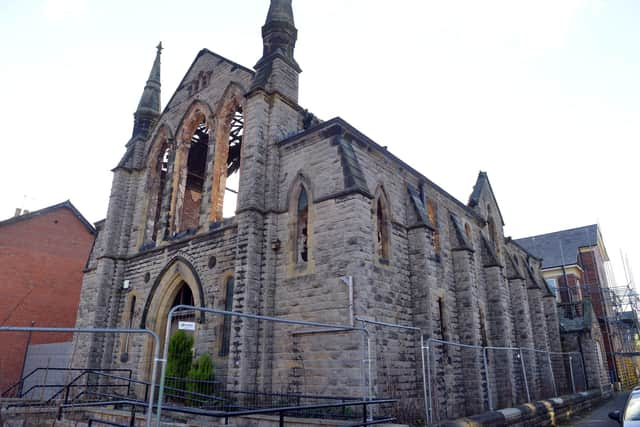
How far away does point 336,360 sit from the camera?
991 centimetres

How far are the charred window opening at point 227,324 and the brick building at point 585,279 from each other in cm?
2702

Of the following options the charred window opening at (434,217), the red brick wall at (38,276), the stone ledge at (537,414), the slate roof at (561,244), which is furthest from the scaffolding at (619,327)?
the red brick wall at (38,276)

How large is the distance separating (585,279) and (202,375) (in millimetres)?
35118

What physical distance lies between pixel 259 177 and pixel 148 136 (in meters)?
8.74

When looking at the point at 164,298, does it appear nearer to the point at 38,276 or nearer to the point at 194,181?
the point at 194,181

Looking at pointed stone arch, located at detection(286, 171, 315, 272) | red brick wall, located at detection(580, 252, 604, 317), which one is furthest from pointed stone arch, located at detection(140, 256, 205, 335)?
red brick wall, located at detection(580, 252, 604, 317)

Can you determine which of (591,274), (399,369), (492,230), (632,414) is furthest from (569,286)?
(632,414)

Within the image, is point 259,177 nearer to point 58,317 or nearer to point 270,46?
point 270,46

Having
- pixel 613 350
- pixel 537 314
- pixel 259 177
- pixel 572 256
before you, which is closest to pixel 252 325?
pixel 259 177

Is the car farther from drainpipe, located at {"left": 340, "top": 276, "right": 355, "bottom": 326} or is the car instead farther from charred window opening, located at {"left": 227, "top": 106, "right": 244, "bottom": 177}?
charred window opening, located at {"left": 227, "top": 106, "right": 244, "bottom": 177}

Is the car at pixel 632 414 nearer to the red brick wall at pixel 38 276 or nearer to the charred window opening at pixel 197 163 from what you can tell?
the charred window opening at pixel 197 163

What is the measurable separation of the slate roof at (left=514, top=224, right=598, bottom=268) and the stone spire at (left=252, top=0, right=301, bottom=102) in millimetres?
30323

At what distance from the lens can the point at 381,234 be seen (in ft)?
42.5

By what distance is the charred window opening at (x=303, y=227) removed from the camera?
39.1 ft
